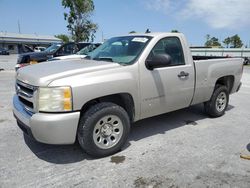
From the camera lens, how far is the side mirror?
141 inches

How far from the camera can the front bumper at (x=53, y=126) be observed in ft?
9.50

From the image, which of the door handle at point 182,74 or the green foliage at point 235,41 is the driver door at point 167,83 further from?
the green foliage at point 235,41

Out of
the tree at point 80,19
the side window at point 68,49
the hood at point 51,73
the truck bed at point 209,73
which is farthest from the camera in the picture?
the tree at point 80,19

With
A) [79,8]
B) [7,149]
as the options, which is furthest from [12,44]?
[7,149]

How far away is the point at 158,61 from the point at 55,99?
1.66 m

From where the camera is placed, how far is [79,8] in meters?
22.6

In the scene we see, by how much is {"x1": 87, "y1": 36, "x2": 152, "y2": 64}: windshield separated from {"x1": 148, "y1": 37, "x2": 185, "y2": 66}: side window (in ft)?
0.91

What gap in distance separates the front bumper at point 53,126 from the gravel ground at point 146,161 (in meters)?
0.45

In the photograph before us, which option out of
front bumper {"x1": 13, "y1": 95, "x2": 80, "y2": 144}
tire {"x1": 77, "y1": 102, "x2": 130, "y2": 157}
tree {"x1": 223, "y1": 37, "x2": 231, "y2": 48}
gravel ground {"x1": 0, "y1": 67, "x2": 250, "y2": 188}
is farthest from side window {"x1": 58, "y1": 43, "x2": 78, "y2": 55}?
tree {"x1": 223, "y1": 37, "x2": 231, "y2": 48}

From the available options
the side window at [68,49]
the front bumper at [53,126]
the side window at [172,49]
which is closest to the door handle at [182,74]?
the side window at [172,49]

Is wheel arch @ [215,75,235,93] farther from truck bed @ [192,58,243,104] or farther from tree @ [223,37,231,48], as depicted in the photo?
tree @ [223,37,231,48]

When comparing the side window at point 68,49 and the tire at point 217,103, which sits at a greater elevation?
the side window at point 68,49

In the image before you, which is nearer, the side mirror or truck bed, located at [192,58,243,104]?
the side mirror

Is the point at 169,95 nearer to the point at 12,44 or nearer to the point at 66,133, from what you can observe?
the point at 66,133
